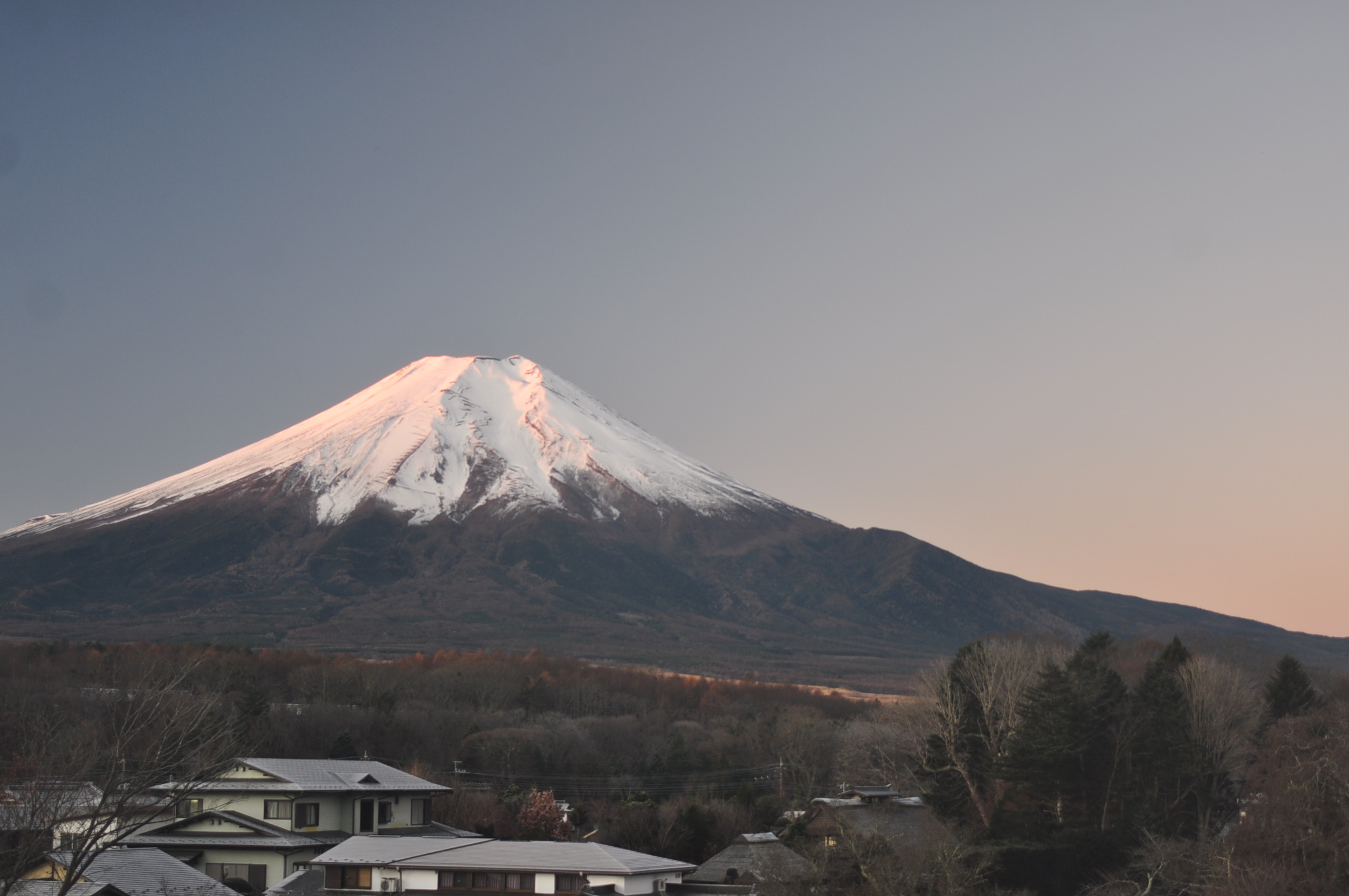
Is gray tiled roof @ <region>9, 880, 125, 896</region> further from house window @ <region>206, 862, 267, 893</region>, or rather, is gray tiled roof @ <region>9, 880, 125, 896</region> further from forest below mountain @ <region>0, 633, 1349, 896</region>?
house window @ <region>206, 862, 267, 893</region>

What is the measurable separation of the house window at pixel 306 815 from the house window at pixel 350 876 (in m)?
5.52

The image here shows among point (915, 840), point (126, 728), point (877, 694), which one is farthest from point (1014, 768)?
point (877, 694)

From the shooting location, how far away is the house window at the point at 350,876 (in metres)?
33.9

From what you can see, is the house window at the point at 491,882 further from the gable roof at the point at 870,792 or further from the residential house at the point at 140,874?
the gable roof at the point at 870,792

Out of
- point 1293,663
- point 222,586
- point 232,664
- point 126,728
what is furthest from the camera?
point 222,586

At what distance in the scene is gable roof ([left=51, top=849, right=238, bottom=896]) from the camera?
1123 inches

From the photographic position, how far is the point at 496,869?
32.8m

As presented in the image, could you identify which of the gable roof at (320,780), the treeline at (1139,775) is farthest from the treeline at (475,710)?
the treeline at (1139,775)

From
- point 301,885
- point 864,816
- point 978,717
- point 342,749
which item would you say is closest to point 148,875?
point 301,885

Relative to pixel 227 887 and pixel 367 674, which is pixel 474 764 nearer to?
pixel 367 674

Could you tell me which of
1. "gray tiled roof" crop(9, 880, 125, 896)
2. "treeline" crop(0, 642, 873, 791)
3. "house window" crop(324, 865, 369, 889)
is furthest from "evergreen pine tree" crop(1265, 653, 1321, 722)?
"gray tiled roof" crop(9, 880, 125, 896)

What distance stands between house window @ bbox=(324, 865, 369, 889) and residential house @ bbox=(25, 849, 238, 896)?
287 centimetres

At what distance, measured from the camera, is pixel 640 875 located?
32.9 metres

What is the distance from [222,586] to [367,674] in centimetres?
9373
